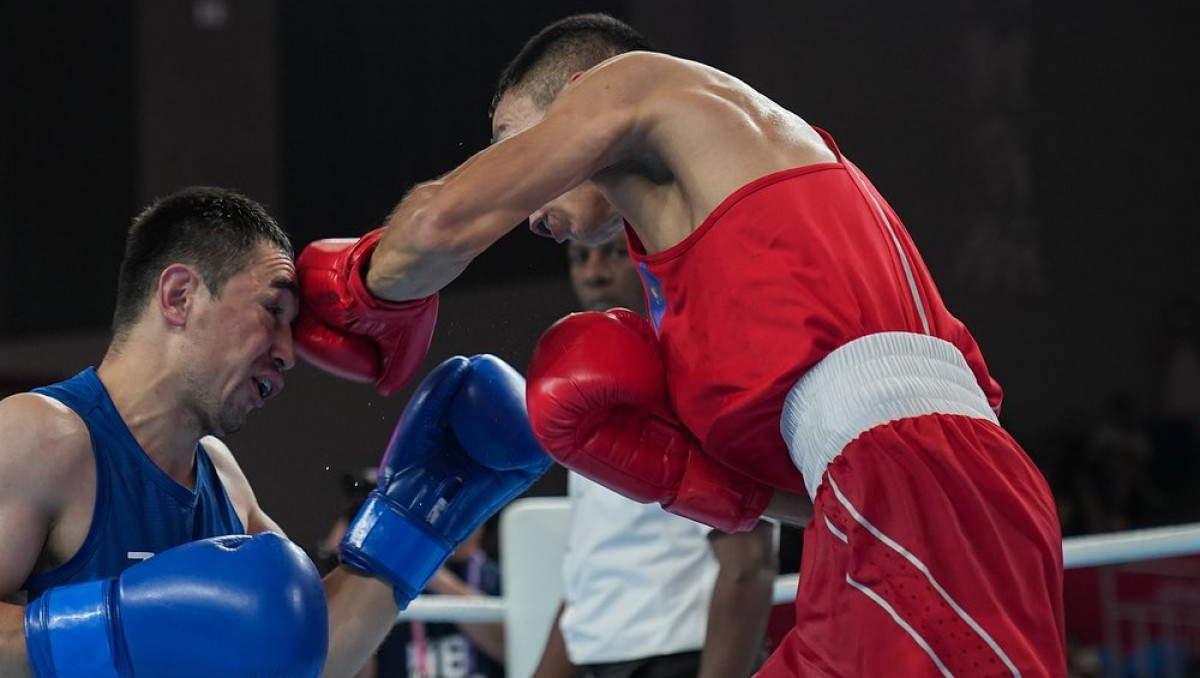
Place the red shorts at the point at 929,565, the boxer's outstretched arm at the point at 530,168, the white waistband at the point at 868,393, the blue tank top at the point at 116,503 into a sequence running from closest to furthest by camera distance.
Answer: the red shorts at the point at 929,565 < the white waistband at the point at 868,393 < the boxer's outstretched arm at the point at 530,168 < the blue tank top at the point at 116,503

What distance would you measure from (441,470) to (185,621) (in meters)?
0.58

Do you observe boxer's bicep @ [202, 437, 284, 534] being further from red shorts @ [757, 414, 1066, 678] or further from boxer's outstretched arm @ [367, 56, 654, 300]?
red shorts @ [757, 414, 1066, 678]

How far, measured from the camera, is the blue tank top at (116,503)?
5.95 ft

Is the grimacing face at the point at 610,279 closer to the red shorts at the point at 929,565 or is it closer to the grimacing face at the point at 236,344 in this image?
the grimacing face at the point at 236,344

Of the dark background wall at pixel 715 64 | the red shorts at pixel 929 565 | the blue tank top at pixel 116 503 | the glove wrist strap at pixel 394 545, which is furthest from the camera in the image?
the dark background wall at pixel 715 64

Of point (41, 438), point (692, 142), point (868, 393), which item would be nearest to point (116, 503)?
point (41, 438)

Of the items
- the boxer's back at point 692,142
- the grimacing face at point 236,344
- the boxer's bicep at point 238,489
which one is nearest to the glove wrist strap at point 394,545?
the boxer's bicep at point 238,489

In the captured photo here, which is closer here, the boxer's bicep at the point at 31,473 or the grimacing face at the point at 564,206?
the boxer's bicep at the point at 31,473

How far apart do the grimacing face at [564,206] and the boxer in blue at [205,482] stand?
0.75 feet

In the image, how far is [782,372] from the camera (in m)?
1.59

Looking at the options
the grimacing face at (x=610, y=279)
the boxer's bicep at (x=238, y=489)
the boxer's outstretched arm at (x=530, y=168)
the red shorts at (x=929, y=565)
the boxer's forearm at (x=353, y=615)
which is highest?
the boxer's outstretched arm at (x=530, y=168)

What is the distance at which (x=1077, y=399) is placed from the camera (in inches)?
341

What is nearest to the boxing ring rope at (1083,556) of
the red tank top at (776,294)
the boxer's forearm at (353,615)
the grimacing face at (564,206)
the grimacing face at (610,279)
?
the grimacing face at (610,279)

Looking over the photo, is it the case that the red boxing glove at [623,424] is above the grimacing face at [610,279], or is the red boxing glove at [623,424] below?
above
